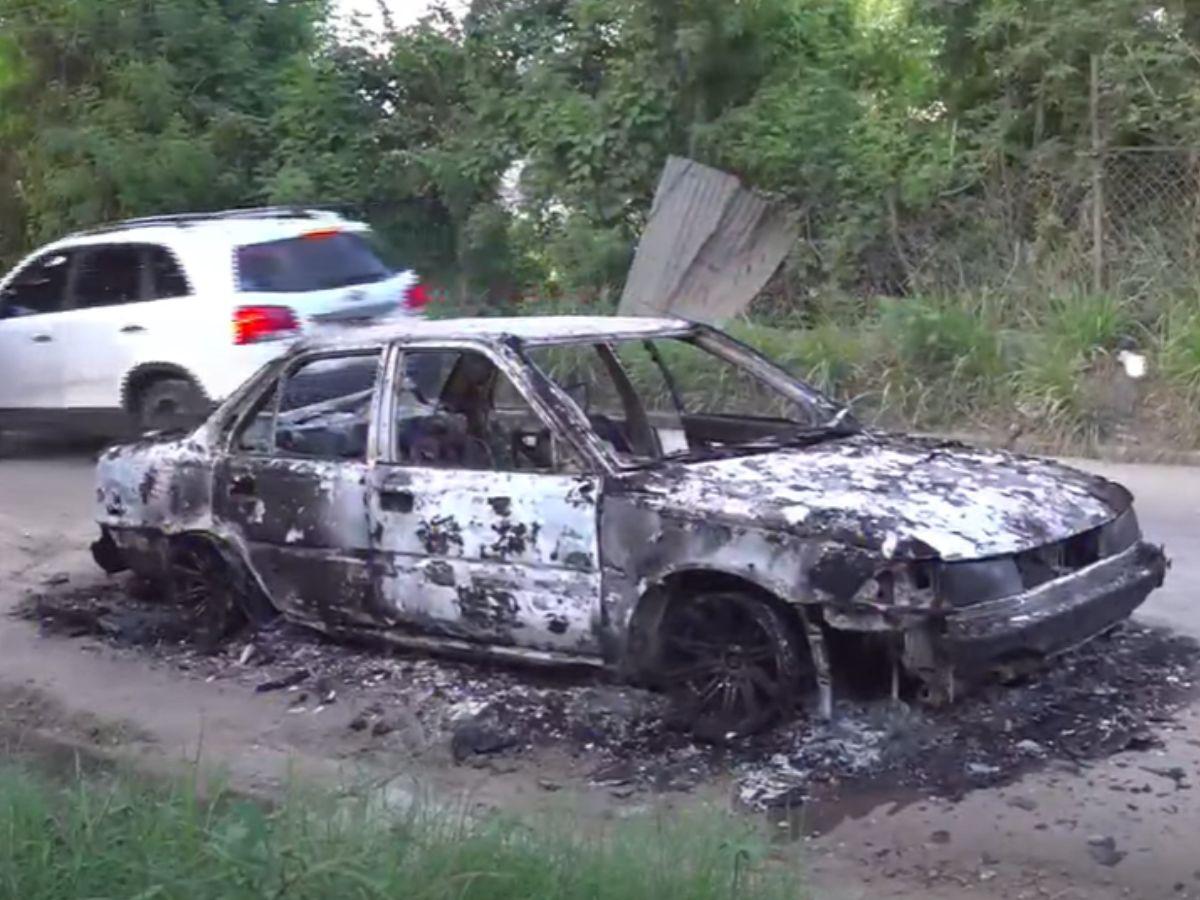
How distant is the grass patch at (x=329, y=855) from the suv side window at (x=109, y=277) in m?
8.69

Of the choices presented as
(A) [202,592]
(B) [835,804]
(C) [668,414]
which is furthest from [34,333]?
(B) [835,804]

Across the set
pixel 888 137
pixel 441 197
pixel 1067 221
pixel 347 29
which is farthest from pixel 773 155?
pixel 347 29

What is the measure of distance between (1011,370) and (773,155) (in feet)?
11.3

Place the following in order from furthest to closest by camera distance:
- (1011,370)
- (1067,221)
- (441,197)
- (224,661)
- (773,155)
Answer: (441,197) < (773,155) < (1067,221) < (1011,370) < (224,661)

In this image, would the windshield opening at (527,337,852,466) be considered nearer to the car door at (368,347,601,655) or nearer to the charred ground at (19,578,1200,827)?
the car door at (368,347,601,655)

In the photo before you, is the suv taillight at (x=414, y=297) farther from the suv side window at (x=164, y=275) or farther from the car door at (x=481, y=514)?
the car door at (x=481, y=514)

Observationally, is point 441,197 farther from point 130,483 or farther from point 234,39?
point 130,483

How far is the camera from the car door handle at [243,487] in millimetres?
8156

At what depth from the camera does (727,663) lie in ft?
22.2

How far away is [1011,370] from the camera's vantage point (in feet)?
45.3

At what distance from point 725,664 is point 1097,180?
9.22 meters

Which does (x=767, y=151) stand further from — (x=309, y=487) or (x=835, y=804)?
(x=835, y=804)

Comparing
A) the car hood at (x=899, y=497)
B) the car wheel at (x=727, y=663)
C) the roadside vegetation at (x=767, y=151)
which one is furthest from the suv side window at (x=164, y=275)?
the car wheel at (x=727, y=663)

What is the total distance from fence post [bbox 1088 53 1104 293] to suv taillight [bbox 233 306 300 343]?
6159 millimetres
